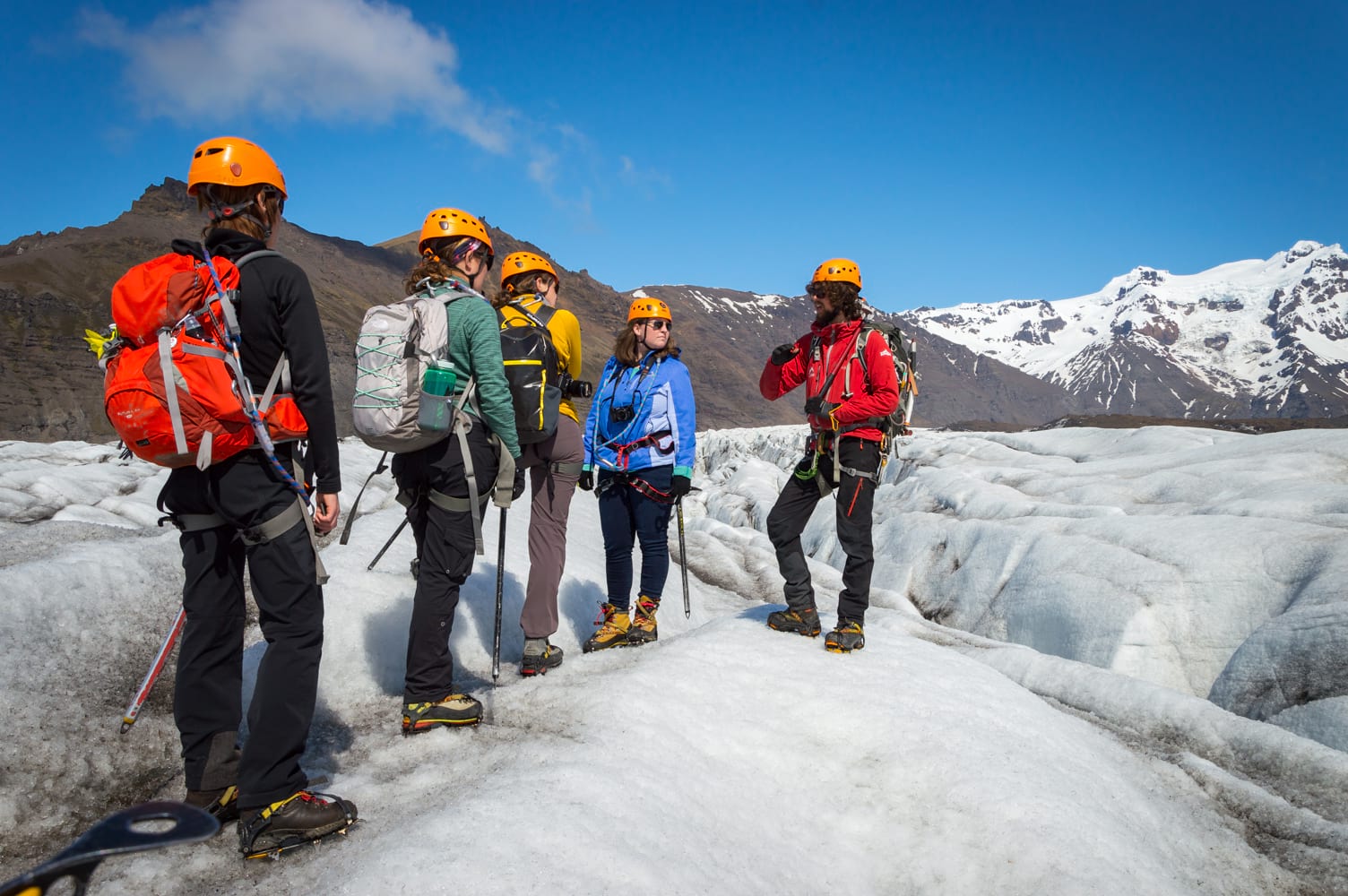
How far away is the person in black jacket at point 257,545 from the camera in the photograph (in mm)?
3303

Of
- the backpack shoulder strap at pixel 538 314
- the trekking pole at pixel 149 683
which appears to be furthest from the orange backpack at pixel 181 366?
the backpack shoulder strap at pixel 538 314

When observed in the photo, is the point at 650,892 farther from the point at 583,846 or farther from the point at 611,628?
the point at 611,628

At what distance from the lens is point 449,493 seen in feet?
14.8

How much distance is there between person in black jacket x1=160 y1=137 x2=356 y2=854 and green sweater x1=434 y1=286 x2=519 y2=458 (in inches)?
36.3

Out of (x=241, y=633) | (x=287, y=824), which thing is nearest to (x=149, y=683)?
(x=241, y=633)

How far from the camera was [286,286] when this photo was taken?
11.2 feet

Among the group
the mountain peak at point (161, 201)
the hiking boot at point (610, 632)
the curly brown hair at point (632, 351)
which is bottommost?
the hiking boot at point (610, 632)

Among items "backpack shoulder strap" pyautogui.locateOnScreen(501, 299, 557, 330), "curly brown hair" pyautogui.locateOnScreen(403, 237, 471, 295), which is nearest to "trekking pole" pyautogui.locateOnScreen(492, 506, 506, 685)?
"backpack shoulder strap" pyautogui.locateOnScreen(501, 299, 557, 330)

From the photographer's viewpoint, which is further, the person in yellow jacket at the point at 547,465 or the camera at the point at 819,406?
the camera at the point at 819,406

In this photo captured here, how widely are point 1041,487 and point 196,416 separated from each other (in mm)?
18338

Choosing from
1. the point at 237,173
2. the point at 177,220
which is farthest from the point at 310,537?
the point at 177,220

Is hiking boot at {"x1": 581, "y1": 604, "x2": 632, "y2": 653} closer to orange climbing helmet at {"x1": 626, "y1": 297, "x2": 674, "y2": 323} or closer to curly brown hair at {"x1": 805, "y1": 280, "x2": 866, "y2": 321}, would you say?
orange climbing helmet at {"x1": 626, "y1": 297, "x2": 674, "y2": 323}

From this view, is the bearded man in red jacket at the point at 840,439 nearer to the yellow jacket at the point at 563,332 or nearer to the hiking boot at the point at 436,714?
the yellow jacket at the point at 563,332

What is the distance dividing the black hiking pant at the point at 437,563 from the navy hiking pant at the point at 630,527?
6.37ft
